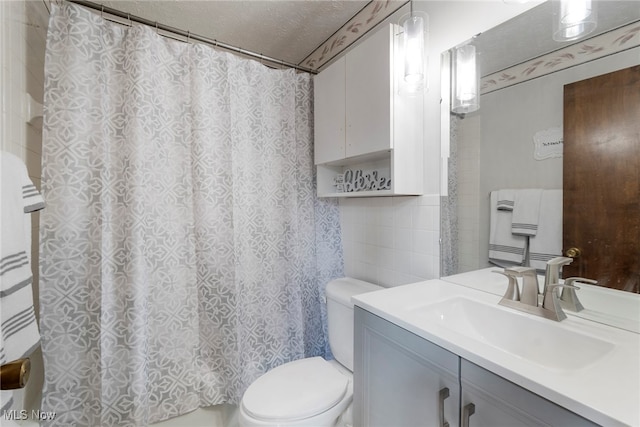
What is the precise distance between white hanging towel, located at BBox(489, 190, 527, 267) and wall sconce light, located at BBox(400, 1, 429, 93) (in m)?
0.56

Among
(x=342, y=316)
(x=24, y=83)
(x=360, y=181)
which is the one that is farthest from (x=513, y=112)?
(x=24, y=83)

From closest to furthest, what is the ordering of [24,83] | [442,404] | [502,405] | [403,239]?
→ [502,405], [442,404], [24,83], [403,239]

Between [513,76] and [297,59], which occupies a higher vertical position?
[297,59]

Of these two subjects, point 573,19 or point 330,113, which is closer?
point 573,19

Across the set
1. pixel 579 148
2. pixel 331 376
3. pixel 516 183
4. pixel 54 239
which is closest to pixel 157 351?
pixel 54 239

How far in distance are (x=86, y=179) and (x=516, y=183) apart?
1.71 metres

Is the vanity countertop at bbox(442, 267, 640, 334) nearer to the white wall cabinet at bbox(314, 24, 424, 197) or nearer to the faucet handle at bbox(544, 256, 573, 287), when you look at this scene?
the faucet handle at bbox(544, 256, 573, 287)

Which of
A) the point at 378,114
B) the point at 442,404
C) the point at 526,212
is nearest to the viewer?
the point at 442,404

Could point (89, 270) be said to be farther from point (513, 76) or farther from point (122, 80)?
point (513, 76)

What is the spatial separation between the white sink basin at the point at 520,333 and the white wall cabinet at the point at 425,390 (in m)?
0.12

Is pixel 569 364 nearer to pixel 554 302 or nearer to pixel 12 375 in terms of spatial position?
pixel 554 302

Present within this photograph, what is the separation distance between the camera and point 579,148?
33.1 inches

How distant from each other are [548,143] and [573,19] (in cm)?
37

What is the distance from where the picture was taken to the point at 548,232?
3.00 feet
